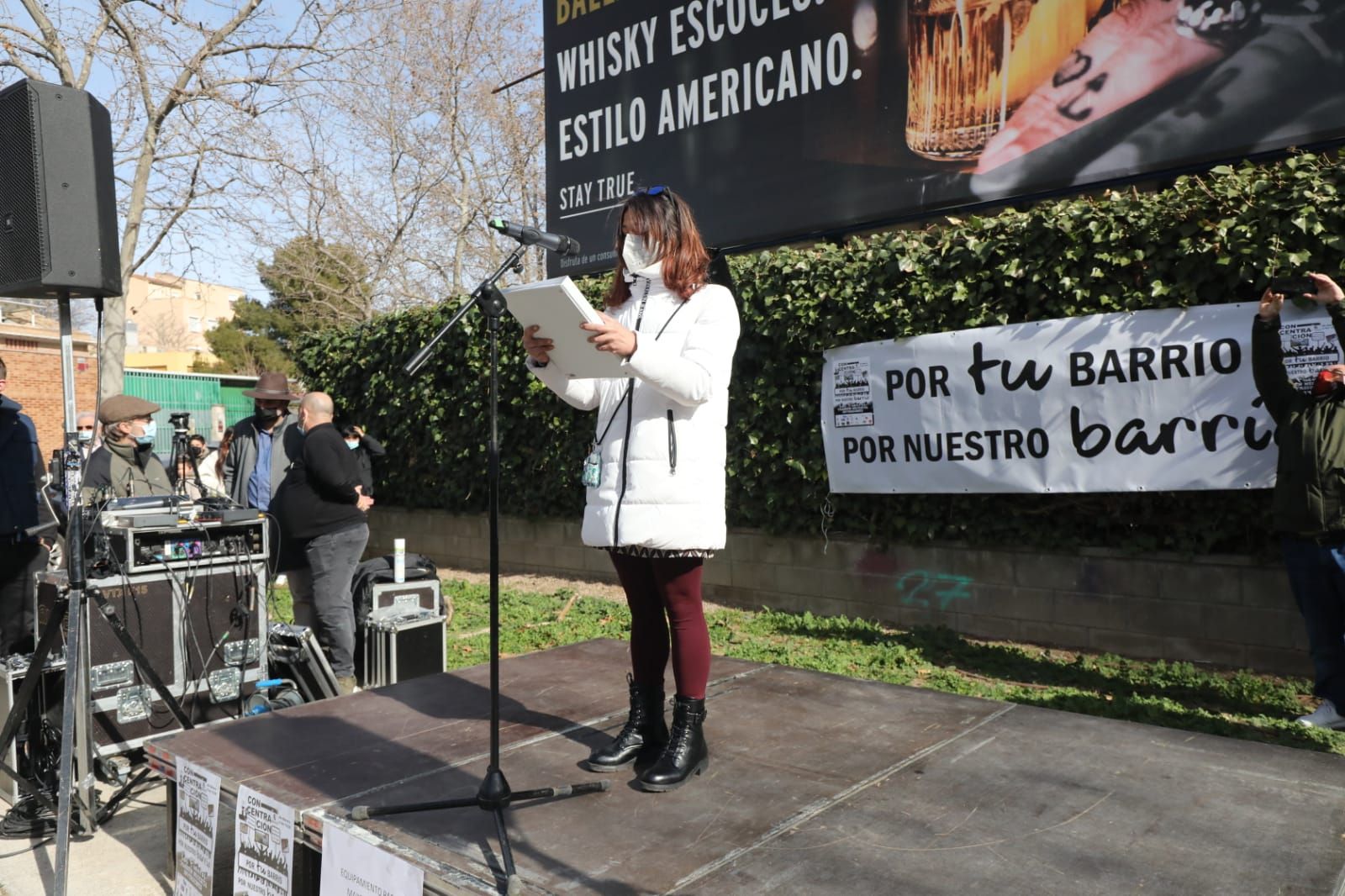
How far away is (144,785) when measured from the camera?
173 inches

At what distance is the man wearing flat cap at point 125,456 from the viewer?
6059mm

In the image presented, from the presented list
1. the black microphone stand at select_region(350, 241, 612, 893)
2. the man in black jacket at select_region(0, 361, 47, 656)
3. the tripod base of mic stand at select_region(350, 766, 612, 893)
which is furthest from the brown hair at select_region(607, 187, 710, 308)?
the man in black jacket at select_region(0, 361, 47, 656)

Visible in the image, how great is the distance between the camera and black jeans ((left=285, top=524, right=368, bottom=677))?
5.34 m

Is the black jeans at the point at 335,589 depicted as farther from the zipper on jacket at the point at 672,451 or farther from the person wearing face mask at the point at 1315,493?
the person wearing face mask at the point at 1315,493

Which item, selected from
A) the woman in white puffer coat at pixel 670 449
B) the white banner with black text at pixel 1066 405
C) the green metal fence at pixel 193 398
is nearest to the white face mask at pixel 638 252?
the woman in white puffer coat at pixel 670 449

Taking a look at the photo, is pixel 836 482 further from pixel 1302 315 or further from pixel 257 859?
pixel 257 859

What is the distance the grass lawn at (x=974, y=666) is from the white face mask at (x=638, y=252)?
2.93 m

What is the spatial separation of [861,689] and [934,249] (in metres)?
3.23

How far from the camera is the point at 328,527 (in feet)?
17.6

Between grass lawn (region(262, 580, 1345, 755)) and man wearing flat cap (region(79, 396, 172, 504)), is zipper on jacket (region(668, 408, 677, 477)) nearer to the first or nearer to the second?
grass lawn (region(262, 580, 1345, 755))

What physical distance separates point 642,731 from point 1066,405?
141 inches

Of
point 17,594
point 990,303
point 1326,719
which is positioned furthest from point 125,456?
point 1326,719

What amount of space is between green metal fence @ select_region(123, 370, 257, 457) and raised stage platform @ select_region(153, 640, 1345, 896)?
637 inches

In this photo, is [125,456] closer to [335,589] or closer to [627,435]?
[335,589]
